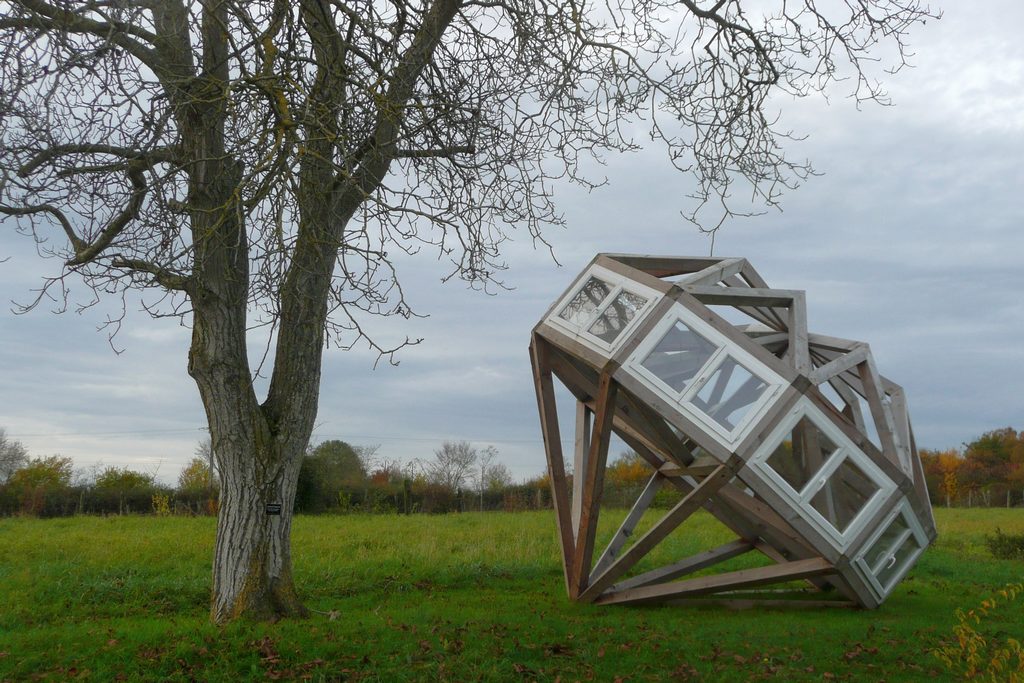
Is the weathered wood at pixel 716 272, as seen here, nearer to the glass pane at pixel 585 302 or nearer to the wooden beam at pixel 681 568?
the glass pane at pixel 585 302

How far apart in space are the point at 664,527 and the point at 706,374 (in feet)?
6.00

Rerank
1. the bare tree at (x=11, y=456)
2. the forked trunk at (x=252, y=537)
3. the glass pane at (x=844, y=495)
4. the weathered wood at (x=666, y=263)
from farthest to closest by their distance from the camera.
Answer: the bare tree at (x=11, y=456)
the weathered wood at (x=666, y=263)
the glass pane at (x=844, y=495)
the forked trunk at (x=252, y=537)

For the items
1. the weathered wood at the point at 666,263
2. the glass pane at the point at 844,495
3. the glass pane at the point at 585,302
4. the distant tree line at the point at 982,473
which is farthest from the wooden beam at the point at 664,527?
the distant tree line at the point at 982,473

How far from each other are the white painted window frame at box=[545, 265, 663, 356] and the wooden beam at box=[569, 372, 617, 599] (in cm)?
43

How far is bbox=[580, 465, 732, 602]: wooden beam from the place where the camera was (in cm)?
887

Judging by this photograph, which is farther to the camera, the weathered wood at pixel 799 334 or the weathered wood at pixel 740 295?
the weathered wood at pixel 740 295

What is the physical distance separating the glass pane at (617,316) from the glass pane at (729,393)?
1.12 metres

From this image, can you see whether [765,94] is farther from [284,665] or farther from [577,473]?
[284,665]

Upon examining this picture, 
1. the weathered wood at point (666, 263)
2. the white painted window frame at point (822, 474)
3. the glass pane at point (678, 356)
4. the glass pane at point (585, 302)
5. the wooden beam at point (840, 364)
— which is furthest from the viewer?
the weathered wood at point (666, 263)

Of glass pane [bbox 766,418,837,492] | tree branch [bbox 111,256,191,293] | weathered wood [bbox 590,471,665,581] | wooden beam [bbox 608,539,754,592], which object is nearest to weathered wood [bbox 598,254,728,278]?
glass pane [bbox 766,418,837,492]

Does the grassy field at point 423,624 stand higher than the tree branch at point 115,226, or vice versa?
the tree branch at point 115,226

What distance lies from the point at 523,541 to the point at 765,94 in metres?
9.96

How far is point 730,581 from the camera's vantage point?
10156 mm

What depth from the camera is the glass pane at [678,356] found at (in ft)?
30.2
